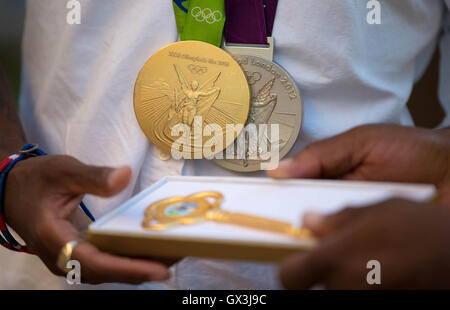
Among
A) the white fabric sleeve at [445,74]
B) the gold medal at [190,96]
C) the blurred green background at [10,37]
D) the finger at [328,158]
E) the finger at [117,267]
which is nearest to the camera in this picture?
the finger at [117,267]

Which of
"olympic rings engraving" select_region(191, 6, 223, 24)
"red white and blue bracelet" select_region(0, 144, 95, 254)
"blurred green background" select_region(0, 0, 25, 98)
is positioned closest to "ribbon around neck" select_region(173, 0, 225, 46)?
"olympic rings engraving" select_region(191, 6, 223, 24)

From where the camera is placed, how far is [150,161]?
0.98 meters

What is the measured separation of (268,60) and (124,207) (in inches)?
17.8

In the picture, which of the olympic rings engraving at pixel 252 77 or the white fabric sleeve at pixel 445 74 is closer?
the olympic rings engraving at pixel 252 77

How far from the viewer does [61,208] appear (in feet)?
2.72

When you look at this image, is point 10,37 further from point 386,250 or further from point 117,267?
point 386,250

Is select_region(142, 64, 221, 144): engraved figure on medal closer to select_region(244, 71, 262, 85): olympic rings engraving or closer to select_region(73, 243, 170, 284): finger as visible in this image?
select_region(244, 71, 262, 85): olympic rings engraving

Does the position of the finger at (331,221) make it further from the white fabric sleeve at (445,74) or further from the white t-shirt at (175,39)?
the white fabric sleeve at (445,74)

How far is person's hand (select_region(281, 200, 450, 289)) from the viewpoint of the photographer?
1.70 feet

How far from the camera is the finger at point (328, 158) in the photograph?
80 centimetres

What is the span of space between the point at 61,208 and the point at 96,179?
6.7 inches

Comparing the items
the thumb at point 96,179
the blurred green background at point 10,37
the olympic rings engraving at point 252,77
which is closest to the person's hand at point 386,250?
the thumb at point 96,179

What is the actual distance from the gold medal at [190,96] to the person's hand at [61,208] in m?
0.22

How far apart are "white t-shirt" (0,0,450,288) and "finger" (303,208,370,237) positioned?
0.41 m
